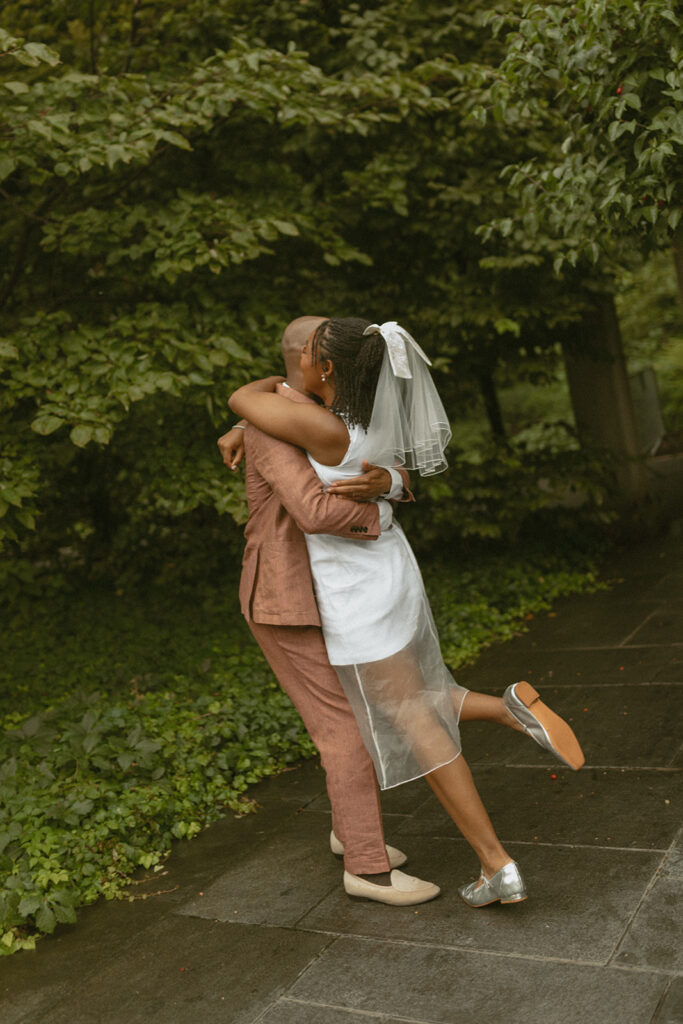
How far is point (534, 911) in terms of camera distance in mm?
3059

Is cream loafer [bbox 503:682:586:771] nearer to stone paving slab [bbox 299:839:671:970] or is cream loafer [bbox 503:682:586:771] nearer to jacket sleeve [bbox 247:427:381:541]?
stone paving slab [bbox 299:839:671:970]

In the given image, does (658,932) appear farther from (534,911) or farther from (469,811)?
(469,811)

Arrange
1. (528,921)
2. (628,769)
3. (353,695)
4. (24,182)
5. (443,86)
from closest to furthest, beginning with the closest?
(528,921)
(353,695)
(628,769)
(24,182)
(443,86)

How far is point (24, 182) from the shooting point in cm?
593

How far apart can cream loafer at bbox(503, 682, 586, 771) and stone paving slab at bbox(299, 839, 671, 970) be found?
0.43 meters

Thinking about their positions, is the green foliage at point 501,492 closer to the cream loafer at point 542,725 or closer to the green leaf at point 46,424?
the green leaf at point 46,424

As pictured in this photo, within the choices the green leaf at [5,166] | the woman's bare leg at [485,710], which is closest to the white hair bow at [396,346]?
the woman's bare leg at [485,710]

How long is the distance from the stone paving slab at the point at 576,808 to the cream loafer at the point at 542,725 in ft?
1.91

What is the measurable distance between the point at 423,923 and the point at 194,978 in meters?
0.73

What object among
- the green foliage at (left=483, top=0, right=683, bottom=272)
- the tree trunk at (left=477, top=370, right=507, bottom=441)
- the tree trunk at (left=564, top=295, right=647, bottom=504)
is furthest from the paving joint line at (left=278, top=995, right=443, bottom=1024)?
the tree trunk at (left=564, top=295, right=647, bottom=504)

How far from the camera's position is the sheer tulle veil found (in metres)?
3.04

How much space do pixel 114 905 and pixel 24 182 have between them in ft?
13.9

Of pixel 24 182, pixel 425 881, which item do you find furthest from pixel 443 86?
pixel 425 881

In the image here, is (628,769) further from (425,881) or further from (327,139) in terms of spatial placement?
(327,139)
